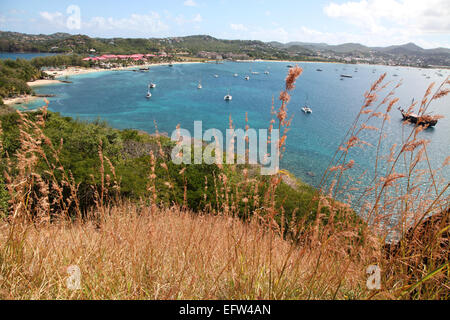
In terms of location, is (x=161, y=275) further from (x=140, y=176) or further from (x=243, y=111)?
(x=243, y=111)

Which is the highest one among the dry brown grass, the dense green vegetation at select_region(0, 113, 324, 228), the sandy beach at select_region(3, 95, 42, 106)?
the sandy beach at select_region(3, 95, 42, 106)

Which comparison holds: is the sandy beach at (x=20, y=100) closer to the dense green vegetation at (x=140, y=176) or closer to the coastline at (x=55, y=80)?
the coastline at (x=55, y=80)

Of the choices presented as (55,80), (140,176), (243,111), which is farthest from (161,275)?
(55,80)

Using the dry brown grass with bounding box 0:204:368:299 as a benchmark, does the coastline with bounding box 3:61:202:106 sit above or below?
above

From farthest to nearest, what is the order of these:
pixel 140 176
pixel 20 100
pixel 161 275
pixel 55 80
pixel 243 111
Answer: pixel 55 80 → pixel 243 111 → pixel 20 100 → pixel 140 176 → pixel 161 275

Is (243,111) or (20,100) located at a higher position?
(20,100)

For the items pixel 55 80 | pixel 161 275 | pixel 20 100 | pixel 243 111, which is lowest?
pixel 243 111

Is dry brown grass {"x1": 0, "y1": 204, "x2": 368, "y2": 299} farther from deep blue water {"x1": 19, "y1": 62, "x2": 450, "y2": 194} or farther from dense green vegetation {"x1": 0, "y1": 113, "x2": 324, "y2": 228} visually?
deep blue water {"x1": 19, "y1": 62, "x2": 450, "y2": 194}

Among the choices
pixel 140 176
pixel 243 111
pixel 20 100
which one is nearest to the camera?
pixel 140 176

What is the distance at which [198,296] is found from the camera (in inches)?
63.2

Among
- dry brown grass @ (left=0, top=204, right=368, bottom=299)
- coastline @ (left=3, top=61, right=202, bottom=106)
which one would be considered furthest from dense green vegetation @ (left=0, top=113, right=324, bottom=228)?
coastline @ (left=3, top=61, right=202, bottom=106)

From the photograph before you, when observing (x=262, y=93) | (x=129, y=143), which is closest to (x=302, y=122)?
(x=262, y=93)
